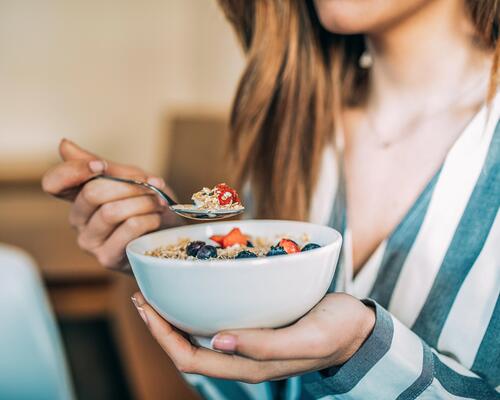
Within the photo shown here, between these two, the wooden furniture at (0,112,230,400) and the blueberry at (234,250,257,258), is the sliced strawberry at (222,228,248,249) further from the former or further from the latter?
the wooden furniture at (0,112,230,400)

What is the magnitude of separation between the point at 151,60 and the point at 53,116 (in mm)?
890

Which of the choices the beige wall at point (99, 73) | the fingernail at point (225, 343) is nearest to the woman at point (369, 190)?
the fingernail at point (225, 343)

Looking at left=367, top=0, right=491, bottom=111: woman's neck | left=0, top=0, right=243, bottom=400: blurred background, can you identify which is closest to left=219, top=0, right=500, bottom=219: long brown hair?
left=367, top=0, right=491, bottom=111: woman's neck

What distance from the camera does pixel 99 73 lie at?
4.55 metres

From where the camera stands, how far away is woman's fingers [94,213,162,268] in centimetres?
75

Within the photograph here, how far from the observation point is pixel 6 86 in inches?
173

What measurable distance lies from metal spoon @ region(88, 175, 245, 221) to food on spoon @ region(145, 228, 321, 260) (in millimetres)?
22

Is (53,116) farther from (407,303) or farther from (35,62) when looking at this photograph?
(407,303)

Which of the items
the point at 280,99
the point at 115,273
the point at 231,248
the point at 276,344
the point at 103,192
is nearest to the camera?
the point at 276,344

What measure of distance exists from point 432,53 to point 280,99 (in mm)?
273

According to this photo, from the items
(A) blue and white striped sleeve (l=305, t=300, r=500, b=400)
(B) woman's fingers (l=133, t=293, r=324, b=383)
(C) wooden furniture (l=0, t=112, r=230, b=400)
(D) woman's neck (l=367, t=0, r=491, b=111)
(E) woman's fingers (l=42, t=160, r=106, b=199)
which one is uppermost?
(D) woman's neck (l=367, t=0, r=491, b=111)

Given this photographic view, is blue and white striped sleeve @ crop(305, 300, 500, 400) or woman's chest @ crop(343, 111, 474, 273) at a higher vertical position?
woman's chest @ crop(343, 111, 474, 273)

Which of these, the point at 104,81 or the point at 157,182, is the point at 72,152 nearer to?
the point at 157,182

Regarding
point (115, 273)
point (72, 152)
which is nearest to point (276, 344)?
point (72, 152)
